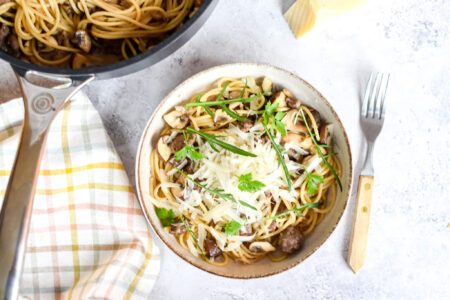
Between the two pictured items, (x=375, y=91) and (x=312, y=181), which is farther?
(x=375, y=91)

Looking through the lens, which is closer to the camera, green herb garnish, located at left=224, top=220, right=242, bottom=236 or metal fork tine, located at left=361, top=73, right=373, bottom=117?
green herb garnish, located at left=224, top=220, right=242, bottom=236

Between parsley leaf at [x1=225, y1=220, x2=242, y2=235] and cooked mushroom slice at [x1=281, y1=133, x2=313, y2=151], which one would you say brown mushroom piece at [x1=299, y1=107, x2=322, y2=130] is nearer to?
cooked mushroom slice at [x1=281, y1=133, x2=313, y2=151]

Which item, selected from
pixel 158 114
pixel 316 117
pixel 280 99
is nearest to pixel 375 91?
pixel 316 117

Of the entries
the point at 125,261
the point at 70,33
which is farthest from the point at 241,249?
the point at 70,33

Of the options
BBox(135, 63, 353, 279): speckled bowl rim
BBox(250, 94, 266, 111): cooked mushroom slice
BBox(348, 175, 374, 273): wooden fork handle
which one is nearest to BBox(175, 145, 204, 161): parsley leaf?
BBox(135, 63, 353, 279): speckled bowl rim

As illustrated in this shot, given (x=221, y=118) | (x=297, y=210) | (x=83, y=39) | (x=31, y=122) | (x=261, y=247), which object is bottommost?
(x=261, y=247)

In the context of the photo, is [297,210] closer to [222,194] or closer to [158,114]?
[222,194]

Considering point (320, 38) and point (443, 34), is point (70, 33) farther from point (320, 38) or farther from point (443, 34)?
point (443, 34)
